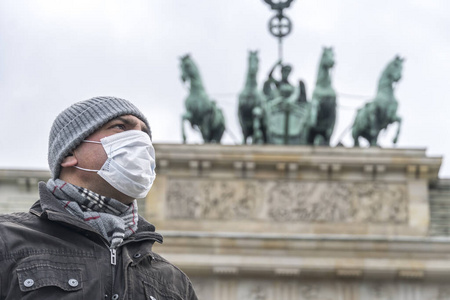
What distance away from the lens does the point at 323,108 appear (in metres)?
25.1

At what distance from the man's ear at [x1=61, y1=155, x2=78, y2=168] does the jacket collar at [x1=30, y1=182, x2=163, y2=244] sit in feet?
0.32

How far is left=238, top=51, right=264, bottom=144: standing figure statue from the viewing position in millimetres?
25312

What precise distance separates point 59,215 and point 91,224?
117 millimetres

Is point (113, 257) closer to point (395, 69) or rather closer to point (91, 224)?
point (91, 224)

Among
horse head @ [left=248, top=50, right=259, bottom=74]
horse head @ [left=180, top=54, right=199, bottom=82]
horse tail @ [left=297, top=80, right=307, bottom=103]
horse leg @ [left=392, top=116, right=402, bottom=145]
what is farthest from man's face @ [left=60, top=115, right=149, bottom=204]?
horse tail @ [left=297, top=80, right=307, bottom=103]

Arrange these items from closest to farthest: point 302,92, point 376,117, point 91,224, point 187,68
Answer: point 91,224
point 376,117
point 187,68
point 302,92

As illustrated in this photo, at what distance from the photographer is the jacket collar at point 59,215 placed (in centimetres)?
305

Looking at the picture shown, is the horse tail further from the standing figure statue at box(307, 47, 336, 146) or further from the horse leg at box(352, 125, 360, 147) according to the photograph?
the horse leg at box(352, 125, 360, 147)

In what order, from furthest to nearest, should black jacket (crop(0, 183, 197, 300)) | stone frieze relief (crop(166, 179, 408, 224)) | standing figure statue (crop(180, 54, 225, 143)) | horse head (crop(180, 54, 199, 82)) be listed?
horse head (crop(180, 54, 199, 82)), standing figure statue (crop(180, 54, 225, 143)), stone frieze relief (crop(166, 179, 408, 224)), black jacket (crop(0, 183, 197, 300))

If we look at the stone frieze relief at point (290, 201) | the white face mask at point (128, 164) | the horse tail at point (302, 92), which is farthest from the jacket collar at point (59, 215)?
the horse tail at point (302, 92)

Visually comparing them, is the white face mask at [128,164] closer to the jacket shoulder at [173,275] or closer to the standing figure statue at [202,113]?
the jacket shoulder at [173,275]

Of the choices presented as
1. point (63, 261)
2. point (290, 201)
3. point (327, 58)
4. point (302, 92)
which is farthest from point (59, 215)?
point (302, 92)

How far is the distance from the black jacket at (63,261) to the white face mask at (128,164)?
0.44ft

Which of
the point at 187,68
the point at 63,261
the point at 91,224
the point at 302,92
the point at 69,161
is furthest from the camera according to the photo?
the point at 302,92
